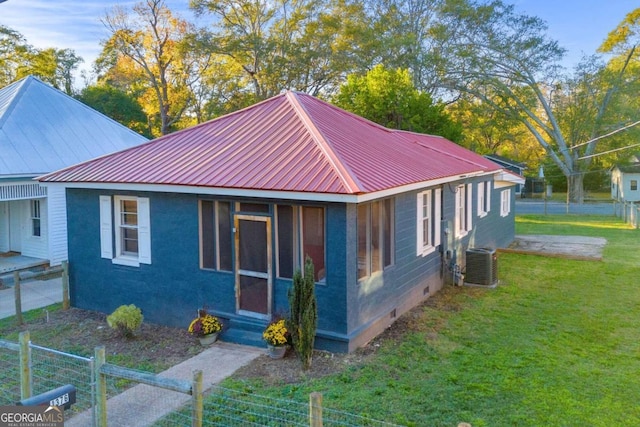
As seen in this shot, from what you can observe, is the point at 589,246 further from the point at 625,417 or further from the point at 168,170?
the point at 168,170

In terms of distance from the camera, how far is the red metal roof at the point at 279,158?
7820mm

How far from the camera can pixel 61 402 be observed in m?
4.07

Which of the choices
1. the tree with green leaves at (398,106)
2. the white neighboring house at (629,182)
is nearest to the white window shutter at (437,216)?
the tree with green leaves at (398,106)

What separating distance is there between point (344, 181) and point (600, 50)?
42935mm

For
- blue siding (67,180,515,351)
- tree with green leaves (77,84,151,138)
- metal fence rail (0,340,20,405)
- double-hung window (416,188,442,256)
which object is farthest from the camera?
tree with green leaves (77,84,151,138)

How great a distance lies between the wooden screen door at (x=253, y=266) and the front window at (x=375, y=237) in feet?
5.06

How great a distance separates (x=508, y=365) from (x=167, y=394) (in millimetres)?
4718

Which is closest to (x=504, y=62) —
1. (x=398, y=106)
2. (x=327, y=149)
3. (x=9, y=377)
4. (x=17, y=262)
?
(x=398, y=106)


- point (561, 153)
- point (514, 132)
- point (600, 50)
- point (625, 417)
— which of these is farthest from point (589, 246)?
point (514, 132)

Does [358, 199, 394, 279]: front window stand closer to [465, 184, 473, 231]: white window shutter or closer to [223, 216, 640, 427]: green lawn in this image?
[223, 216, 640, 427]: green lawn

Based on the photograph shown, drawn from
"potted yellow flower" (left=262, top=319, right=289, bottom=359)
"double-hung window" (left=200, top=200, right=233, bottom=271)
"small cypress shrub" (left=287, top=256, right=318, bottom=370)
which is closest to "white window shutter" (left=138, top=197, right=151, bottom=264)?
"double-hung window" (left=200, top=200, right=233, bottom=271)

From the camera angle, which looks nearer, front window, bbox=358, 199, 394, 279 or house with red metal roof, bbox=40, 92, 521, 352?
house with red metal roof, bbox=40, 92, 521, 352

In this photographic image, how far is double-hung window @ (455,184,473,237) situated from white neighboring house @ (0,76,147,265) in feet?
38.4

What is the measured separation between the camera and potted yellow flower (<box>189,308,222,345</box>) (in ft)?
26.8
